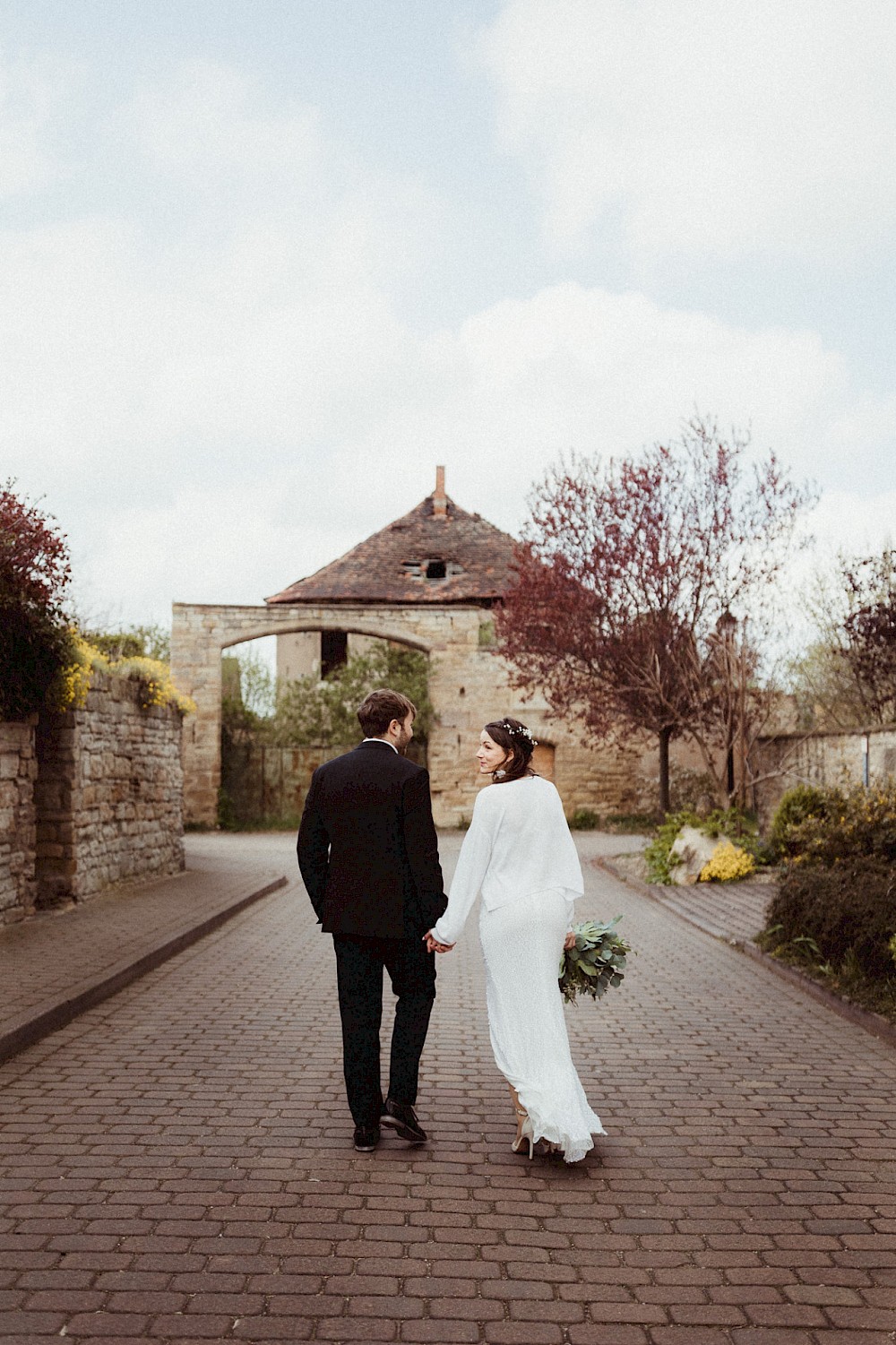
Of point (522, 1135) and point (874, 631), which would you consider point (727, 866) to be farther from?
point (522, 1135)

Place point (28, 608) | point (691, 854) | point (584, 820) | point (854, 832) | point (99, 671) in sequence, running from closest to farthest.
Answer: point (28, 608) → point (854, 832) → point (99, 671) → point (691, 854) → point (584, 820)

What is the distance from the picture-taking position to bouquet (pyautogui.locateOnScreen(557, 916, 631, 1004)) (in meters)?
4.91

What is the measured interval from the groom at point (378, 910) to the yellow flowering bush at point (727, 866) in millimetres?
10525

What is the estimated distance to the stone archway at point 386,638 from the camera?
27.5m

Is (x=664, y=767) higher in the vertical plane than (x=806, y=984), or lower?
higher

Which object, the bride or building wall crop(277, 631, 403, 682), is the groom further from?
building wall crop(277, 631, 403, 682)

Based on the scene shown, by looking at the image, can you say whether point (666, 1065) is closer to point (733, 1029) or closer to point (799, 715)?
point (733, 1029)

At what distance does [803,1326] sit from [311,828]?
8.46 ft

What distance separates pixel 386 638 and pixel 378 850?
23.8 meters

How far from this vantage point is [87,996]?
7.34m

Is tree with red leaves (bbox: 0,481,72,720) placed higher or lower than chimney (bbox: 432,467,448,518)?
lower

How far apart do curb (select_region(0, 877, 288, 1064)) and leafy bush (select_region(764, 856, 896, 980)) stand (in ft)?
15.5

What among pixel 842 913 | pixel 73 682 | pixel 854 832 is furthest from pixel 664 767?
pixel 842 913

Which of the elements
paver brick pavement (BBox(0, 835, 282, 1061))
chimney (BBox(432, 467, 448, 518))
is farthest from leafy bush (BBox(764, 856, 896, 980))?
chimney (BBox(432, 467, 448, 518))
